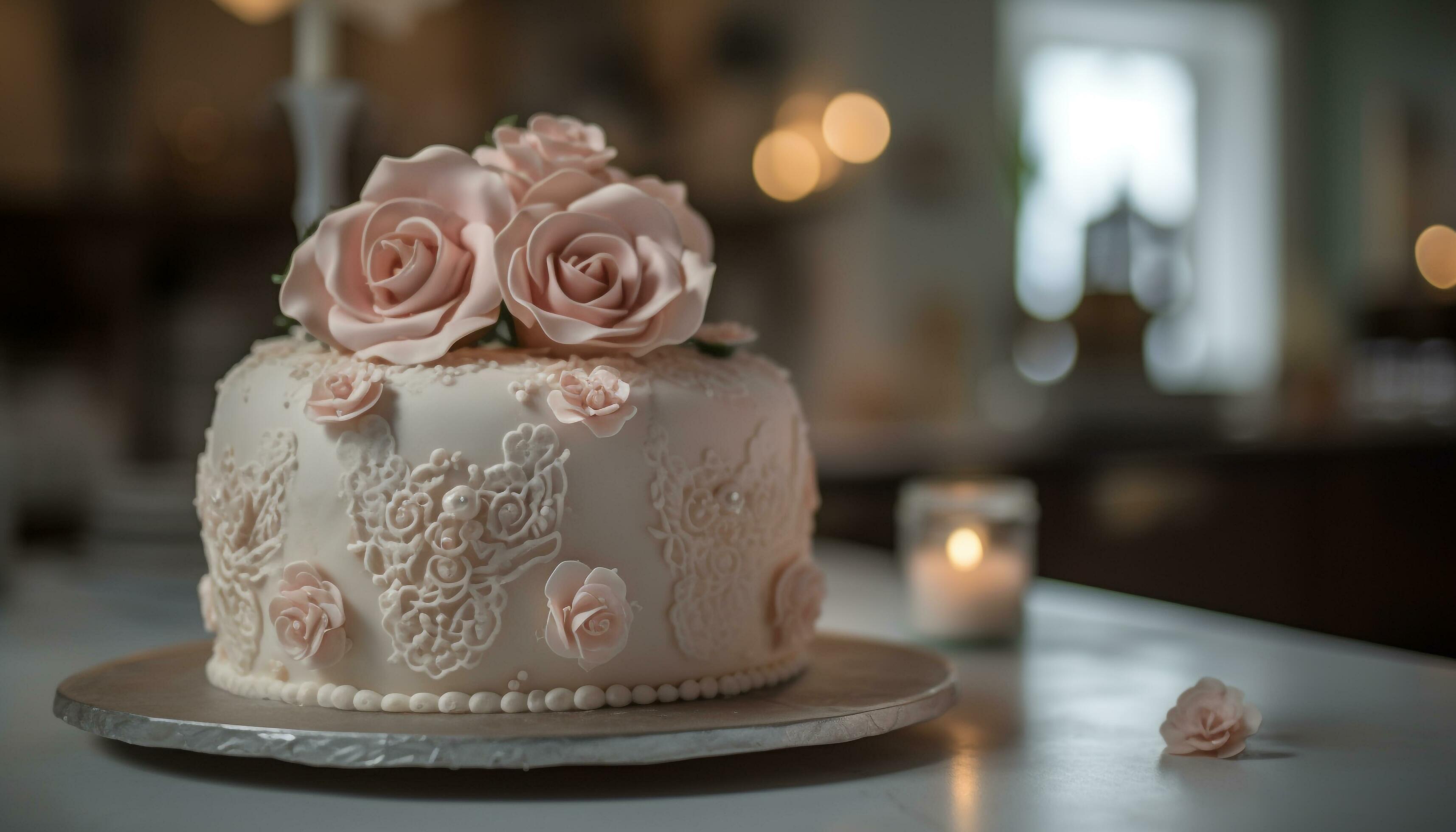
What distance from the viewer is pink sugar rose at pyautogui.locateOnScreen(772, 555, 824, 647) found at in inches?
42.1

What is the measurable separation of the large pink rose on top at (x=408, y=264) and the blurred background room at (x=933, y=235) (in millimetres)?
872

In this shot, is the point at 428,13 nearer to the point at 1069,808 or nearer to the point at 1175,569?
the point at 1175,569

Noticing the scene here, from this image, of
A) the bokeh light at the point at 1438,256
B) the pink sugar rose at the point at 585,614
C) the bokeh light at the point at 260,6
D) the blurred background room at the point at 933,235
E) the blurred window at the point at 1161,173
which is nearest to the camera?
the pink sugar rose at the point at 585,614

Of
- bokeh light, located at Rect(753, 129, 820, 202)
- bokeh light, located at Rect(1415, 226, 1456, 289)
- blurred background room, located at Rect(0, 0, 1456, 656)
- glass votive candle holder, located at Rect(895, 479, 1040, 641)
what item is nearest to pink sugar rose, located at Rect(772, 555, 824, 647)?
glass votive candle holder, located at Rect(895, 479, 1040, 641)

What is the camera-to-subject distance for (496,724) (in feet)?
2.86

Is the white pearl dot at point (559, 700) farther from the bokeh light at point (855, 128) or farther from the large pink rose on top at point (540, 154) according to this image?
the bokeh light at point (855, 128)

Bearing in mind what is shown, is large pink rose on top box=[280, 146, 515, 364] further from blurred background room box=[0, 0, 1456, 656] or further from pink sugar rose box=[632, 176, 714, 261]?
blurred background room box=[0, 0, 1456, 656]

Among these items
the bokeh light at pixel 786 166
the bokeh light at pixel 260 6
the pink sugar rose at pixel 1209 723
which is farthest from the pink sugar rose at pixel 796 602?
the bokeh light at pixel 786 166

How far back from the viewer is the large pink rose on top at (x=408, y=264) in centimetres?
94

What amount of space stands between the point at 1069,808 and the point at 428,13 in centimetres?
370

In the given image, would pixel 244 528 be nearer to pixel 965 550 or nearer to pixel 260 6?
pixel 965 550

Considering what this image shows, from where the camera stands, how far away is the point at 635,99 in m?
4.53

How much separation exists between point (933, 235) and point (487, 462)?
4240mm

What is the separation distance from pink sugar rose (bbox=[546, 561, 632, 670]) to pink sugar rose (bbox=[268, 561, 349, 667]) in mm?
145
